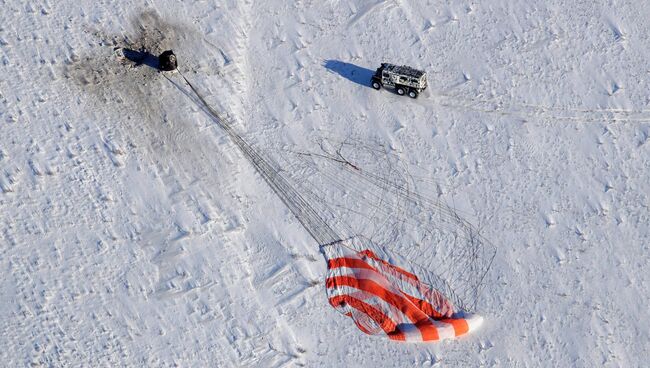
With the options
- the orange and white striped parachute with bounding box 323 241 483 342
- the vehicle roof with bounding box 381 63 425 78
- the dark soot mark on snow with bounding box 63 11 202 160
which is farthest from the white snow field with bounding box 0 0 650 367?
the vehicle roof with bounding box 381 63 425 78

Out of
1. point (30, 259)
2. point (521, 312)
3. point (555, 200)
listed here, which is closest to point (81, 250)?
point (30, 259)

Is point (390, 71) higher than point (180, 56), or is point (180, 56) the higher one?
point (180, 56)

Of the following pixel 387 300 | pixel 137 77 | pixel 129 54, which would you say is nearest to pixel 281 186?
pixel 387 300

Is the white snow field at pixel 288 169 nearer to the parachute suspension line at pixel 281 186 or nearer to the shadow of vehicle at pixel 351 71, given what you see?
the shadow of vehicle at pixel 351 71

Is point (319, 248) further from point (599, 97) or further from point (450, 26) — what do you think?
point (599, 97)

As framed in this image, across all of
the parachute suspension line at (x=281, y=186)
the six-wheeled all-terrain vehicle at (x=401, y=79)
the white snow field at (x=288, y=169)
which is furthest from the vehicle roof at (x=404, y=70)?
the parachute suspension line at (x=281, y=186)

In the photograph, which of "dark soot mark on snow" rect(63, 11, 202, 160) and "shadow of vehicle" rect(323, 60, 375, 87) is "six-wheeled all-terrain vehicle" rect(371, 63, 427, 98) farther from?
"dark soot mark on snow" rect(63, 11, 202, 160)
